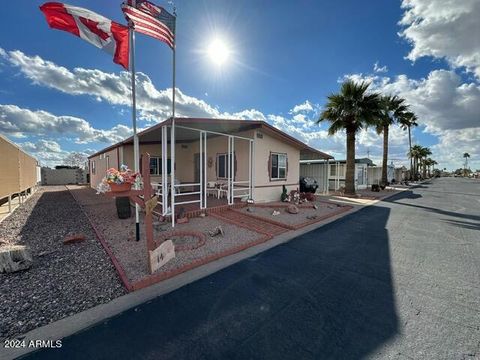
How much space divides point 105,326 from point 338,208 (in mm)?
10210

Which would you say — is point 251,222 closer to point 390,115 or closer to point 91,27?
point 91,27

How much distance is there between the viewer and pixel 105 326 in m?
2.57

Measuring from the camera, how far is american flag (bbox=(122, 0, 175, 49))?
526cm

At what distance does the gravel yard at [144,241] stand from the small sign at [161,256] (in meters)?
0.09

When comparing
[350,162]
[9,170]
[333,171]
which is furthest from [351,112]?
[9,170]

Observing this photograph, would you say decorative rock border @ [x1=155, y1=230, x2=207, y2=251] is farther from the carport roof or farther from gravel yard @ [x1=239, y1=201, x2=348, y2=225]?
the carport roof

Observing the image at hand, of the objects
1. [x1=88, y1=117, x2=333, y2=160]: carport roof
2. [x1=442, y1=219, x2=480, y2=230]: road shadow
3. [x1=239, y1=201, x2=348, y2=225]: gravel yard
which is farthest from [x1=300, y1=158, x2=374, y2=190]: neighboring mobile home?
[x1=442, y1=219, x2=480, y2=230]: road shadow

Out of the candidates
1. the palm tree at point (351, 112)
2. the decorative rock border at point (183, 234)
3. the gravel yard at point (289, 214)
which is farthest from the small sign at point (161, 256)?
the palm tree at point (351, 112)

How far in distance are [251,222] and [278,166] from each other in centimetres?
490

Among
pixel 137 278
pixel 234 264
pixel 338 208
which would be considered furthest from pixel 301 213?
pixel 137 278

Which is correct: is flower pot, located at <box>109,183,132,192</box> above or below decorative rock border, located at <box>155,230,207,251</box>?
above

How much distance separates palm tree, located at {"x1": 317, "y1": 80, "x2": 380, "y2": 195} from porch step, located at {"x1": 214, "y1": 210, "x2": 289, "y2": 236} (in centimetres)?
1089

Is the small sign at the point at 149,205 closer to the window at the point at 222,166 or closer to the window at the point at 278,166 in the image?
the window at the point at 222,166

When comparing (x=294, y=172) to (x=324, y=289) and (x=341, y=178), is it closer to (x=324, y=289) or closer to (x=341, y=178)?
(x=324, y=289)
